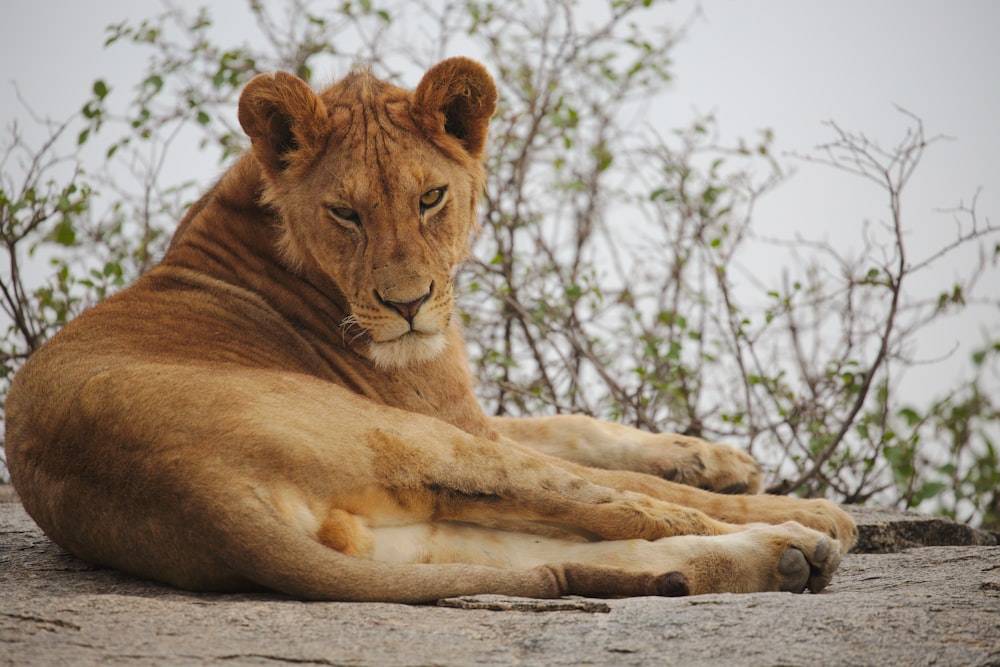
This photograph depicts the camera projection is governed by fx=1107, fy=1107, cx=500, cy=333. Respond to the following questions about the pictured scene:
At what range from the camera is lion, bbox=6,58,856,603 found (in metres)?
2.86

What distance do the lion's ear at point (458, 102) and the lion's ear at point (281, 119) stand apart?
36 cm

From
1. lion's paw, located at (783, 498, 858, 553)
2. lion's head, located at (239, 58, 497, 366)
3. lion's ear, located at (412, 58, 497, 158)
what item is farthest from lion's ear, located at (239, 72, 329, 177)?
lion's paw, located at (783, 498, 858, 553)

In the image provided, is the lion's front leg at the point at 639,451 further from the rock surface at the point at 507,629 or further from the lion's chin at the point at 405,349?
the rock surface at the point at 507,629

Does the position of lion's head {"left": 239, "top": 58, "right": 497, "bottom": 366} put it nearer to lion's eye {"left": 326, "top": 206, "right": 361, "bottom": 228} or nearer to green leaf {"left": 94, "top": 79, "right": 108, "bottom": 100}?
lion's eye {"left": 326, "top": 206, "right": 361, "bottom": 228}

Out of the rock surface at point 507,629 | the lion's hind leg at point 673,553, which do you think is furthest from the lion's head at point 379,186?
the rock surface at point 507,629

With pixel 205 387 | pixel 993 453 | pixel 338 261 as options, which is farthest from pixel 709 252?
pixel 205 387

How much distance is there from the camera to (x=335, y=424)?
3.16 metres

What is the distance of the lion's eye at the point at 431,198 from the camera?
12.5 ft

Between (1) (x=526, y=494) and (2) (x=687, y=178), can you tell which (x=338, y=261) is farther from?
(2) (x=687, y=178)

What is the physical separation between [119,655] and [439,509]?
3.79 feet

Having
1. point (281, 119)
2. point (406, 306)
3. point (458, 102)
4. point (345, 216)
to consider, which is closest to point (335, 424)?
point (406, 306)

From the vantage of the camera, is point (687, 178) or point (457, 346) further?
point (687, 178)

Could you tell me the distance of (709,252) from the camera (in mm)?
6254

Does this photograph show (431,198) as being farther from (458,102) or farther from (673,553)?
(673,553)
